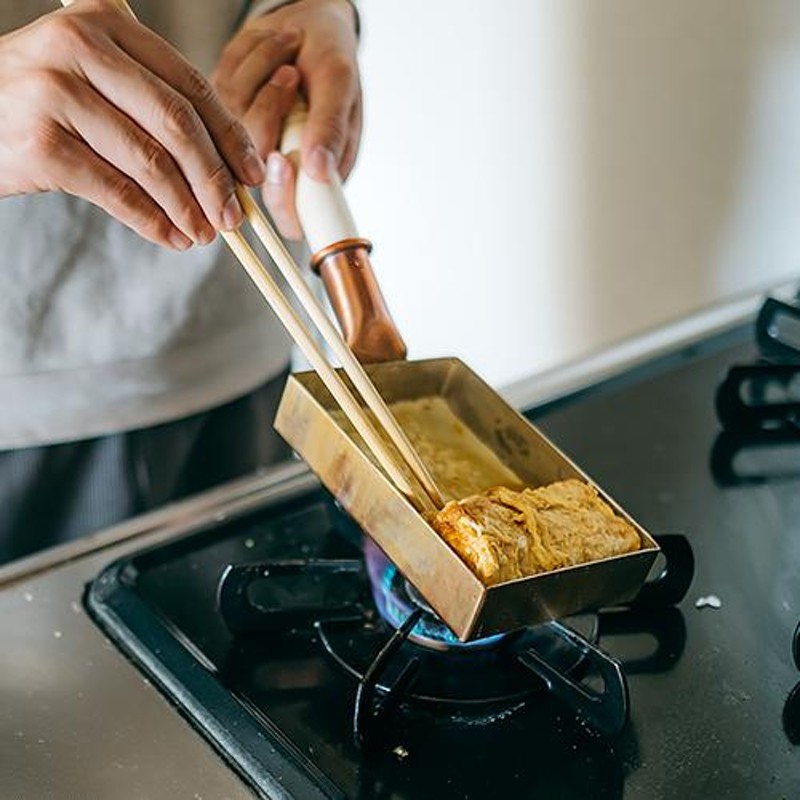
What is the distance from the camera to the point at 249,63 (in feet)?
2.60

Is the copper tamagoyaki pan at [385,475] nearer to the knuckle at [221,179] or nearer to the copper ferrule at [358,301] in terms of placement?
the copper ferrule at [358,301]

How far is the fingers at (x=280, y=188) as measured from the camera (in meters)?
0.74

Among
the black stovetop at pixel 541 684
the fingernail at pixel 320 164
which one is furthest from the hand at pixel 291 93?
the black stovetop at pixel 541 684

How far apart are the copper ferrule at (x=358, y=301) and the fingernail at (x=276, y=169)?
63 mm

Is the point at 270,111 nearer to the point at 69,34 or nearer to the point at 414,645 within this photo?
the point at 69,34

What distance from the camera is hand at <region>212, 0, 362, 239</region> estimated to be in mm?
747

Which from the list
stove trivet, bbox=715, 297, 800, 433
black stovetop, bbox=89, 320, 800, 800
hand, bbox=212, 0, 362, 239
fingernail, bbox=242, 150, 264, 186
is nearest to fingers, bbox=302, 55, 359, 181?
hand, bbox=212, 0, 362, 239

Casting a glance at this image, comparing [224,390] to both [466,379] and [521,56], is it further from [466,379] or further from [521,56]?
[521,56]

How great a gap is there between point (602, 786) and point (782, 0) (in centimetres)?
76

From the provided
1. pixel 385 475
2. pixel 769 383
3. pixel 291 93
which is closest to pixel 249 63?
pixel 291 93

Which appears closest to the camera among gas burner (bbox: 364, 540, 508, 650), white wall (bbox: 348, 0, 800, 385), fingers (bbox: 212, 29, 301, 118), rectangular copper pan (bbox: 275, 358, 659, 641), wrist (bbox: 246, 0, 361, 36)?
rectangular copper pan (bbox: 275, 358, 659, 641)

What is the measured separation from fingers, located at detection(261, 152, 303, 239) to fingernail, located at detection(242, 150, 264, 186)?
9 cm

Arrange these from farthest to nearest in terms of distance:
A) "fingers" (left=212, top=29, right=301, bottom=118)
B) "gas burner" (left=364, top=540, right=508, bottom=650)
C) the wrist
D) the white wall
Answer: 1. the white wall
2. the wrist
3. "fingers" (left=212, top=29, right=301, bottom=118)
4. "gas burner" (left=364, top=540, right=508, bottom=650)

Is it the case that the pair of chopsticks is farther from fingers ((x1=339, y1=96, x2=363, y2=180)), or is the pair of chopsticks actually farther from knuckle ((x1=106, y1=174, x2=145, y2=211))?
fingers ((x1=339, y1=96, x2=363, y2=180))
